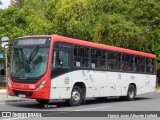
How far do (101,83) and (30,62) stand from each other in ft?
15.7

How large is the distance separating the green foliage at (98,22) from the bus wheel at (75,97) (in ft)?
54.4

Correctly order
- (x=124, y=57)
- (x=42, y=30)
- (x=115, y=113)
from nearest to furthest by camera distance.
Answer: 1. (x=115, y=113)
2. (x=124, y=57)
3. (x=42, y=30)

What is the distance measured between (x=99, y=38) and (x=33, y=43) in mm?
18150

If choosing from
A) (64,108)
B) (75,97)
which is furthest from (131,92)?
(64,108)

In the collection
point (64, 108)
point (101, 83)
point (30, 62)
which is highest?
point (30, 62)

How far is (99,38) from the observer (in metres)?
34.9

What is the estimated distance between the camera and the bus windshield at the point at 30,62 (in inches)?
653

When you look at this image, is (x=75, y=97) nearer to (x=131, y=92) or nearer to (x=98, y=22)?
(x=131, y=92)

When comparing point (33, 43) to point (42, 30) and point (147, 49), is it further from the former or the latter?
point (147, 49)

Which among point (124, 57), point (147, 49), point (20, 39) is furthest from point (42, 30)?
point (20, 39)

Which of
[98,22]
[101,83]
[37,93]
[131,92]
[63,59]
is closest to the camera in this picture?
[37,93]

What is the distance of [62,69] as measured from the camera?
56.6ft

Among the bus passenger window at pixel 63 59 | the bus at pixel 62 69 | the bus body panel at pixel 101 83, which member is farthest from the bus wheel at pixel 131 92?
the bus passenger window at pixel 63 59

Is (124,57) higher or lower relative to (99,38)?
lower
